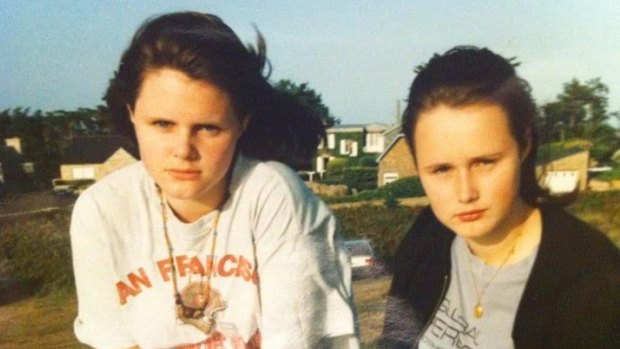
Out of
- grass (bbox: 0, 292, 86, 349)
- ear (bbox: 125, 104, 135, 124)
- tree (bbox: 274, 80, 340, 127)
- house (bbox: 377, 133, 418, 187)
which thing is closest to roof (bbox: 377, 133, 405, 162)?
house (bbox: 377, 133, 418, 187)

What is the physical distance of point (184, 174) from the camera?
3.96ft

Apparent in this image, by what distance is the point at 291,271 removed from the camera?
4.02 feet

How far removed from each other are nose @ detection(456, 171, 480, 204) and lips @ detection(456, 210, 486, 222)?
2 cm

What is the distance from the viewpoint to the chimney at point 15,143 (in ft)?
4.60

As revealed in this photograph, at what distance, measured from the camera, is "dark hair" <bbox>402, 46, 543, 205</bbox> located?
1.12 metres

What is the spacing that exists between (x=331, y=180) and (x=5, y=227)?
65cm

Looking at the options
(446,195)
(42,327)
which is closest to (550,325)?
(446,195)

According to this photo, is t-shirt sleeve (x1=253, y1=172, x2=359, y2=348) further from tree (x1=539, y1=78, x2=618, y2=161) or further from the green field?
tree (x1=539, y1=78, x2=618, y2=161)

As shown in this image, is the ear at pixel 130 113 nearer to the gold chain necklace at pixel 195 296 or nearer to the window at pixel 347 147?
the gold chain necklace at pixel 195 296

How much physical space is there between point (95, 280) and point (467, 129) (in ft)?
2.38

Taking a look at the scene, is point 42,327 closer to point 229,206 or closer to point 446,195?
point 229,206

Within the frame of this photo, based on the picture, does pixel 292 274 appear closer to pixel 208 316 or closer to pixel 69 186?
pixel 208 316

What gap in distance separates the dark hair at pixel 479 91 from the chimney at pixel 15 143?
761 millimetres

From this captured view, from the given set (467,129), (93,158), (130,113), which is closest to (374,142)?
(467,129)
